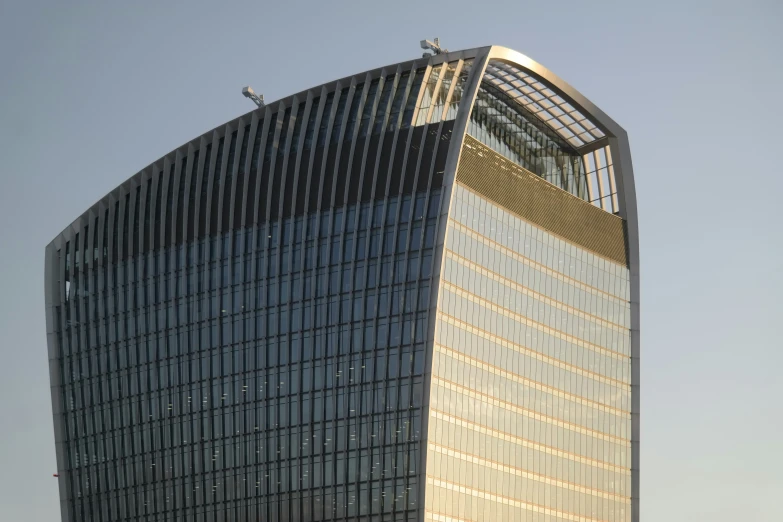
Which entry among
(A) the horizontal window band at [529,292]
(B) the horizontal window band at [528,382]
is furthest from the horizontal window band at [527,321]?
(B) the horizontal window band at [528,382]

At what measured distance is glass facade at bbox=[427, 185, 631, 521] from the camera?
114 metres

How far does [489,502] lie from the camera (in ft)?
387

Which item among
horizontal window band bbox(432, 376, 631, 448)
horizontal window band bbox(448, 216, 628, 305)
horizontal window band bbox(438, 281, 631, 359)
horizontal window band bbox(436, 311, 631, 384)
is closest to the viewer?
horizontal window band bbox(432, 376, 631, 448)

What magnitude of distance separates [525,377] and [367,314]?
18.0 meters

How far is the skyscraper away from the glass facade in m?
0.26

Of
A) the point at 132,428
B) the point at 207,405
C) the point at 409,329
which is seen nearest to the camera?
the point at 409,329

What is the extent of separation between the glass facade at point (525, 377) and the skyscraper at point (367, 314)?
0.26 metres

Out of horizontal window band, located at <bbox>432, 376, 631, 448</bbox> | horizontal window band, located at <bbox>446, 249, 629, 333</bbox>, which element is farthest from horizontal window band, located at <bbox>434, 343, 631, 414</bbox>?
horizontal window band, located at <bbox>446, 249, 629, 333</bbox>

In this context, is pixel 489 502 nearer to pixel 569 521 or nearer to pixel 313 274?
pixel 569 521

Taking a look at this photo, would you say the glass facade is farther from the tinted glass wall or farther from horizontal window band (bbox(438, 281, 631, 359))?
the tinted glass wall

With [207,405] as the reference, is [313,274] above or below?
above

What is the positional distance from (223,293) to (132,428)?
19240mm

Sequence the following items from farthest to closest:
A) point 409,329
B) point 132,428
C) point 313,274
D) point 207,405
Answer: point 132,428, point 207,405, point 313,274, point 409,329

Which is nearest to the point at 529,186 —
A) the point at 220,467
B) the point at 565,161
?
the point at 565,161
